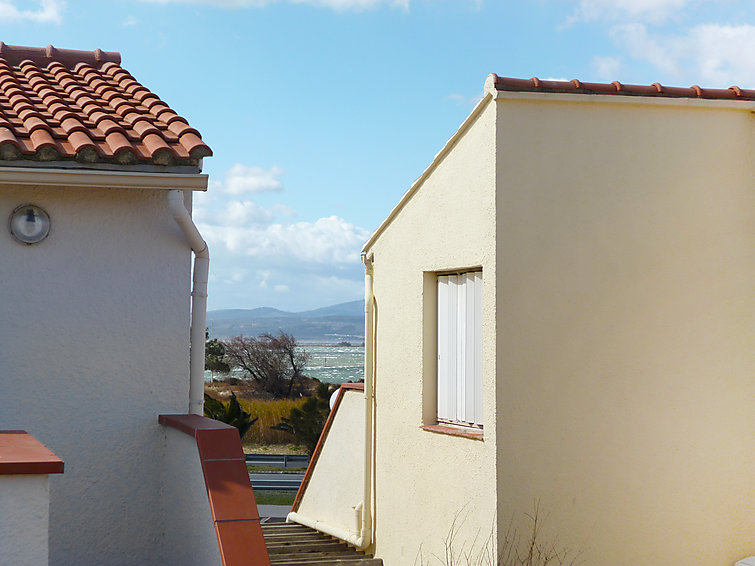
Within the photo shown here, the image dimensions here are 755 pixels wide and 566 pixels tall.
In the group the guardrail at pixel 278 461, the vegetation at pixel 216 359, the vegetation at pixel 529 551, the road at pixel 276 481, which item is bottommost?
the road at pixel 276 481

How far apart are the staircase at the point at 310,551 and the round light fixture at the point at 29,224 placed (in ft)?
16.0

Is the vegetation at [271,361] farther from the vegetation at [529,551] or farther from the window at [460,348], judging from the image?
the vegetation at [529,551]

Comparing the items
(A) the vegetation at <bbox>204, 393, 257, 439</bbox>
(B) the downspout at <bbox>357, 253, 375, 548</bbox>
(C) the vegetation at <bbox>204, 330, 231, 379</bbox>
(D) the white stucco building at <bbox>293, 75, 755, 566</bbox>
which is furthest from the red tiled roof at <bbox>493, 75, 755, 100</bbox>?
(C) the vegetation at <bbox>204, 330, 231, 379</bbox>

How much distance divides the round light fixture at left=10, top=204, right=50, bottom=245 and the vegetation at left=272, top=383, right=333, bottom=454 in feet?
71.7

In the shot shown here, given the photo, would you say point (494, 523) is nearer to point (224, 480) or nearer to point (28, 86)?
point (224, 480)

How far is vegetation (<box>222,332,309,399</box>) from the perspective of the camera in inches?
2064

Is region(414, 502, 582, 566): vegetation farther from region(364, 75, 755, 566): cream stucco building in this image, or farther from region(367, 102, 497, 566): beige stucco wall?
region(367, 102, 497, 566): beige stucco wall

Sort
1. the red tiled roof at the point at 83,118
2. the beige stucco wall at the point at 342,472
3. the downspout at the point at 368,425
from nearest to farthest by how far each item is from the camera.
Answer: the red tiled roof at the point at 83,118
the downspout at the point at 368,425
the beige stucco wall at the point at 342,472

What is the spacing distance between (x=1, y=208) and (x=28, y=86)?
2128 millimetres

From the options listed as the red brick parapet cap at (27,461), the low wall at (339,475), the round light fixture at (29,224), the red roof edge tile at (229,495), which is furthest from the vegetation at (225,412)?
the red brick parapet cap at (27,461)

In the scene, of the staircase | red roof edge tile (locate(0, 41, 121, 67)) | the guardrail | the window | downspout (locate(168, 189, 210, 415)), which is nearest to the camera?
downspout (locate(168, 189, 210, 415))

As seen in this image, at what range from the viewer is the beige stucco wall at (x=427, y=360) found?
289 inches

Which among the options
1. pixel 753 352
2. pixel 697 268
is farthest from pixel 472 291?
pixel 753 352

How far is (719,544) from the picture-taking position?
734cm
